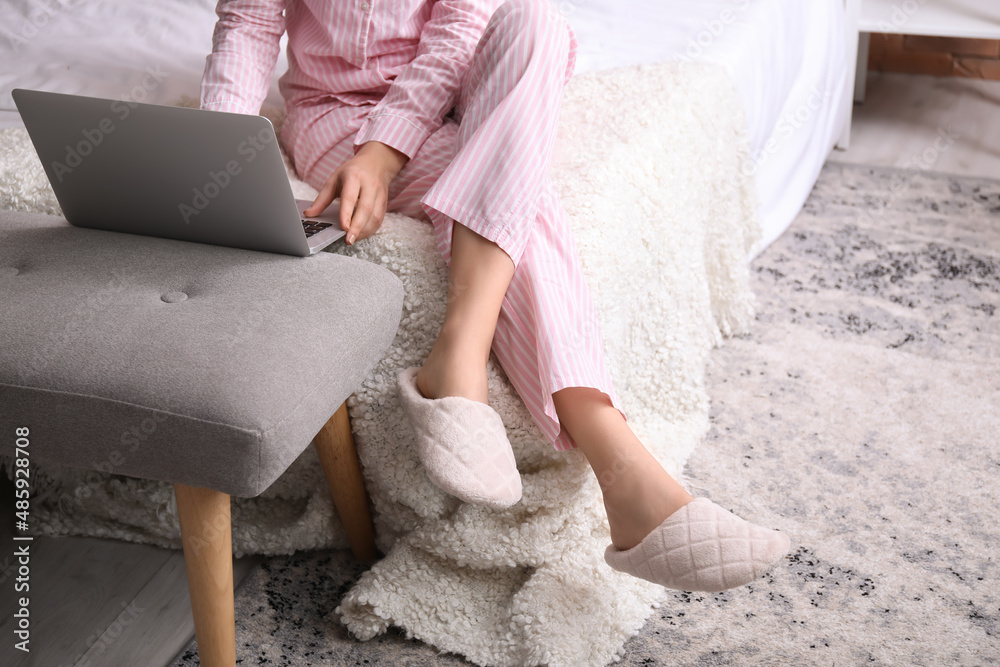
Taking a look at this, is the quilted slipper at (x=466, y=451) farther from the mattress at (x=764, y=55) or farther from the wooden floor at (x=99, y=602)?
the mattress at (x=764, y=55)

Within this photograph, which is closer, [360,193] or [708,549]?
[708,549]

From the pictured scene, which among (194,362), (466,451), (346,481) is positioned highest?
(194,362)

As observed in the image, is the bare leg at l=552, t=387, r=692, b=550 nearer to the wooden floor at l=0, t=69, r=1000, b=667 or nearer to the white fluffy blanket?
the white fluffy blanket

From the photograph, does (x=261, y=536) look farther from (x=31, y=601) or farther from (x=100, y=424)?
(x=100, y=424)

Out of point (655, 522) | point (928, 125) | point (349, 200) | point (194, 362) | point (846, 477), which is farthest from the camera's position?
point (928, 125)

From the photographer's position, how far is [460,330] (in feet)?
2.86

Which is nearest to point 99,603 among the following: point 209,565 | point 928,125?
point 209,565

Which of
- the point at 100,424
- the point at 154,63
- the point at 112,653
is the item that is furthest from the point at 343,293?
the point at 154,63

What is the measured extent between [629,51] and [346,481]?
3.20 ft

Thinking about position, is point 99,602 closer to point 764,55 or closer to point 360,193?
point 360,193

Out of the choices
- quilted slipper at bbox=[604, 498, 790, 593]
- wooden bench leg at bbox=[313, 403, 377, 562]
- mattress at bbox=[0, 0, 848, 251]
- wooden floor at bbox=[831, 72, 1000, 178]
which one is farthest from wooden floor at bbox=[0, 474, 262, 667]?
wooden floor at bbox=[831, 72, 1000, 178]

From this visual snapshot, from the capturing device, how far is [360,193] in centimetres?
97

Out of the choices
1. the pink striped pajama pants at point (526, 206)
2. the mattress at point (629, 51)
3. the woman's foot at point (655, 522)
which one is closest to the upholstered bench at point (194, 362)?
the pink striped pajama pants at point (526, 206)

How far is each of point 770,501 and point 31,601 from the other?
900mm
